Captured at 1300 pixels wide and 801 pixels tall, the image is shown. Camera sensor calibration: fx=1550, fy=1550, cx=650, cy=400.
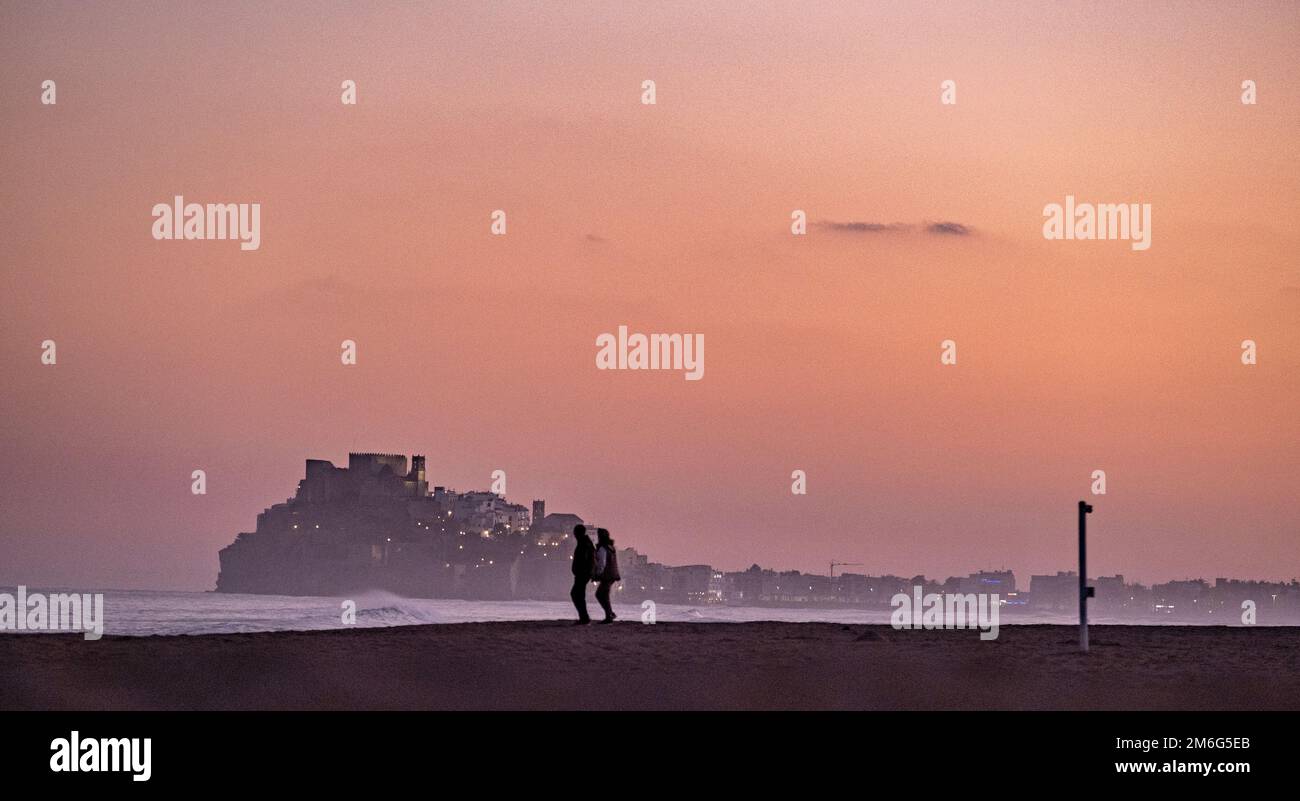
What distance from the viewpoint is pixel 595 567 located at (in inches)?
1154

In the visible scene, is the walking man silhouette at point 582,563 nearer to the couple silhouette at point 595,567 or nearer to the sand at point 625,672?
the couple silhouette at point 595,567

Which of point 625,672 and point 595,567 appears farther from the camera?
point 595,567

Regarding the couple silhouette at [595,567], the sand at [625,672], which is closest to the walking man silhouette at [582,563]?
the couple silhouette at [595,567]

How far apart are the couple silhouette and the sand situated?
5.76 feet

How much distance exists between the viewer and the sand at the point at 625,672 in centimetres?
2097

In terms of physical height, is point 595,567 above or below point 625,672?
above

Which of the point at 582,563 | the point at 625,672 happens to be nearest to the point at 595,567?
the point at 582,563

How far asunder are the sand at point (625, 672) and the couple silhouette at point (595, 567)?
1.76 metres

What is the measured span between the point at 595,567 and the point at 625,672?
6.63 metres

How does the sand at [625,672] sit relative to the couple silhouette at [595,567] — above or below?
below

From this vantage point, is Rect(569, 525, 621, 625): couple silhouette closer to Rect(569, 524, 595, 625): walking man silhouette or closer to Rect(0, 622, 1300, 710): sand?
Rect(569, 524, 595, 625): walking man silhouette

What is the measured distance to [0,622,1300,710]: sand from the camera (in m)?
21.0

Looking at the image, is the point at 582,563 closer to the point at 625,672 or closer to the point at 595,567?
the point at 595,567
